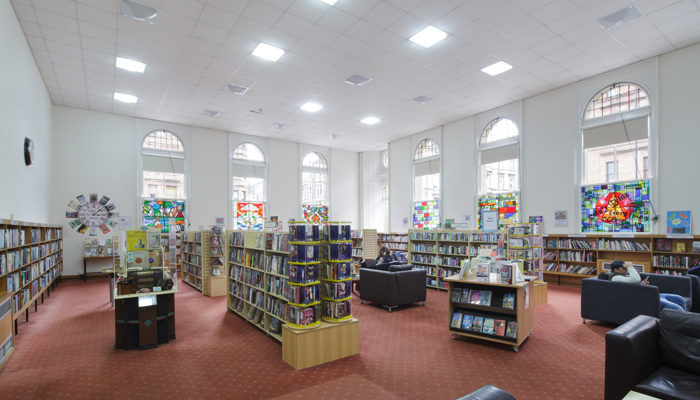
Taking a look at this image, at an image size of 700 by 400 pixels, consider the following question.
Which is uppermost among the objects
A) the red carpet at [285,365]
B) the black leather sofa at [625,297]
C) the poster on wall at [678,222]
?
the poster on wall at [678,222]

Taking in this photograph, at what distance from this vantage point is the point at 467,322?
17.4 ft

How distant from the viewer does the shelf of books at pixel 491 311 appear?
489cm

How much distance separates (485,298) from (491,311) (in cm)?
30

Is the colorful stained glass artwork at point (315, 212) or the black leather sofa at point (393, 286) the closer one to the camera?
the black leather sofa at point (393, 286)

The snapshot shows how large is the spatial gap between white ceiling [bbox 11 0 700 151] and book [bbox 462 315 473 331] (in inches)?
199

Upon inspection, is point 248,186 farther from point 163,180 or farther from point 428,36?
point 428,36

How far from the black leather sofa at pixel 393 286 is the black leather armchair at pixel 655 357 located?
4.32m

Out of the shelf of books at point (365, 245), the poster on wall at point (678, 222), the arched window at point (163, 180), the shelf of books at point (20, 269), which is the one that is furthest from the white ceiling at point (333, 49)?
the shelf of books at point (365, 245)

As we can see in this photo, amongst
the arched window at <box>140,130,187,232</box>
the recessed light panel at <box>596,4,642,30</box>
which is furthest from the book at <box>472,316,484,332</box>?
the arched window at <box>140,130,187,232</box>

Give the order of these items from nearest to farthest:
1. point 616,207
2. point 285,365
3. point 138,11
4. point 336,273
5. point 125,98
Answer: point 285,365 → point 336,273 → point 138,11 → point 616,207 → point 125,98

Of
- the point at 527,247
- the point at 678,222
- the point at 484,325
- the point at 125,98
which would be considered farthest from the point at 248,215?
the point at 678,222

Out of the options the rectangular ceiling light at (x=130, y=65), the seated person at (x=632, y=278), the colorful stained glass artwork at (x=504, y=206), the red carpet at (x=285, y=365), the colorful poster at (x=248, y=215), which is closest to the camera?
the red carpet at (x=285, y=365)

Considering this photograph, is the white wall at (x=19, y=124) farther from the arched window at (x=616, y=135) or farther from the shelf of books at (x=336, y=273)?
the arched window at (x=616, y=135)

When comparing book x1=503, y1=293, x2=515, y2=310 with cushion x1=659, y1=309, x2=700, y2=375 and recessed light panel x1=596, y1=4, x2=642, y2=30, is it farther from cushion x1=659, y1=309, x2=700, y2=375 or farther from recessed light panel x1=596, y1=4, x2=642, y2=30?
recessed light panel x1=596, y1=4, x2=642, y2=30
